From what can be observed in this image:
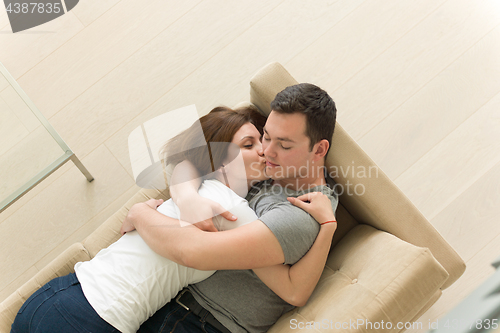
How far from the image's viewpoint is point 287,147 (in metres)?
1.10

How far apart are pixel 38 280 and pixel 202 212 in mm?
631

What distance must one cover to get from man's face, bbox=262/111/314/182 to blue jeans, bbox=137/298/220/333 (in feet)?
1.68

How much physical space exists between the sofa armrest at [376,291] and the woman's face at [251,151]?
0.41 metres

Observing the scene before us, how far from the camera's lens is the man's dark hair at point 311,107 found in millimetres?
1069

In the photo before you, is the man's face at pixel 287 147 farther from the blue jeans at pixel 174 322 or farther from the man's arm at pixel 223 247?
the blue jeans at pixel 174 322

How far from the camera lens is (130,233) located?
113cm

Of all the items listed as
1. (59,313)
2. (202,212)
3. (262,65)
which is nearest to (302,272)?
(202,212)

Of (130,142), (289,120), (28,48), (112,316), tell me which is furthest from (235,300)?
(28,48)

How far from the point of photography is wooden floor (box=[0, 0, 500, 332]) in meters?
1.68

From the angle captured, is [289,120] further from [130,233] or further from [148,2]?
[148,2]

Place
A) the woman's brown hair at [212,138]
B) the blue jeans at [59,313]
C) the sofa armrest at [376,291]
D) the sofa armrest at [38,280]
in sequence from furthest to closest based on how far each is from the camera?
1. the woman's brown hair at [212,138]
2. the sofa armrest at [38,280]
3. the blue jeans at [59,313]
4. the sofa armrest at [376,291]

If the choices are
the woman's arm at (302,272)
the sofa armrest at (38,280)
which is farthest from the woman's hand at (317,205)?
the sofa armrest at (38,280)

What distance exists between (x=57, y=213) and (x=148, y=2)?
4.21ft

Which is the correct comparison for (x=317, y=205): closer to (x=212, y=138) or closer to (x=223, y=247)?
(x=223, y=247)
